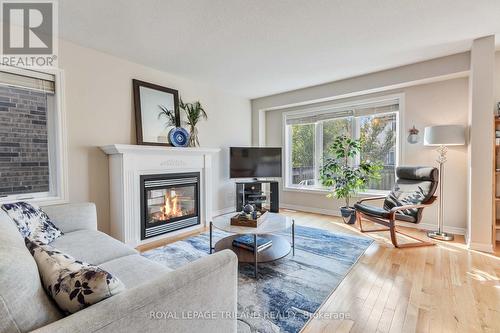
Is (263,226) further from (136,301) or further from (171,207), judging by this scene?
(171,207)

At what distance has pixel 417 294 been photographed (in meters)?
1.94

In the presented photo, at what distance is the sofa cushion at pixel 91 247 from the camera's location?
170cm

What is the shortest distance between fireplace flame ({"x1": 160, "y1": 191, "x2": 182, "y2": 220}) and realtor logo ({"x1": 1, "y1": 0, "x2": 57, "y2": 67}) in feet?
6.76

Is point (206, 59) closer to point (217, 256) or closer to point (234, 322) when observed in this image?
point (217, 256)

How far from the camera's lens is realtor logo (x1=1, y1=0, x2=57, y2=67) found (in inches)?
85.6

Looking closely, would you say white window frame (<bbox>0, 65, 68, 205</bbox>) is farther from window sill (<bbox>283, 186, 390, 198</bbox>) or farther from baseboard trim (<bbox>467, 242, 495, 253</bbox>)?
baseboard trim (<bbox>467, 242, 495, 253</bbox>)

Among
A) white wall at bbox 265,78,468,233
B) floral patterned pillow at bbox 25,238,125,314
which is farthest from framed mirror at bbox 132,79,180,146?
white wall at bbox 265,78,468,233

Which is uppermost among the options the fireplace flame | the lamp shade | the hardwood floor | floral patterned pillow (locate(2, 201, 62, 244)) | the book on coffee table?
the lamp shade

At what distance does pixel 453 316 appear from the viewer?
5.49 feet

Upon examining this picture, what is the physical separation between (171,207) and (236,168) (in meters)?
1.51

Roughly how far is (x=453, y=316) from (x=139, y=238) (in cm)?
316

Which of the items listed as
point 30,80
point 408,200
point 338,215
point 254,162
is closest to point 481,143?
point 408,200

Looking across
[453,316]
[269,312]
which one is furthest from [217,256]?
[453,316]

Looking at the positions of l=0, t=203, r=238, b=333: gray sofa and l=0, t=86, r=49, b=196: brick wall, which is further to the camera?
l=0, t=86, r=49, b=196: brick wall
